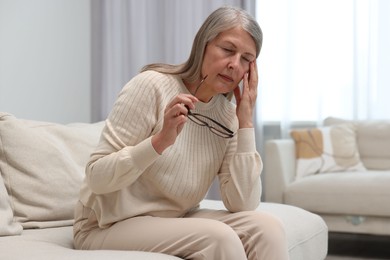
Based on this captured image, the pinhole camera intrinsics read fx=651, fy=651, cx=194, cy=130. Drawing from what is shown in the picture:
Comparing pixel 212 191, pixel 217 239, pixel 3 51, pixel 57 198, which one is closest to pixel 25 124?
pixel 57 198

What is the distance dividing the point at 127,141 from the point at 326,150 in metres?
2.57

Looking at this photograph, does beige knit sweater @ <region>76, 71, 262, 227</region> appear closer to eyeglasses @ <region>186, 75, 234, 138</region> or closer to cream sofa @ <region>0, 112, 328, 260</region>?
eyeglasses @ <region>186, 75, 234, 138</region>

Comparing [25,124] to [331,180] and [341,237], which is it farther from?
[341,237]

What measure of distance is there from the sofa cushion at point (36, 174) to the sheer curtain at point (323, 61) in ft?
8.31

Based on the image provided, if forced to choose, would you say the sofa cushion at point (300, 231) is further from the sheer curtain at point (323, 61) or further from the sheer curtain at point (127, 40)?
the sheer curtain at point (127, 40)

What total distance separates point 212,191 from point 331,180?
117 centimetres

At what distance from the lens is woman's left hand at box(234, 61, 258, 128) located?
1.92 meters

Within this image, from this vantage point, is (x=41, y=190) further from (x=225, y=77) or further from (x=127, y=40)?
(x=127, y=40)

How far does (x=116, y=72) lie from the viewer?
496 cm

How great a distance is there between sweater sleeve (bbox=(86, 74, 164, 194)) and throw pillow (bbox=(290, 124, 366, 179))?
2378mm

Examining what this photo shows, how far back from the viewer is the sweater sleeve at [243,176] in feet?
6.18

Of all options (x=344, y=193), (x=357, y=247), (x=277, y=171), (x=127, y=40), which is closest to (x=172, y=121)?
(x=344, y=193)

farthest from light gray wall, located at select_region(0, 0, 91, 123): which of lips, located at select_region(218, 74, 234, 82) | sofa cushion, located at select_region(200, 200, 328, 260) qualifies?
lips, located at select_region(218, 74, 234, 82)

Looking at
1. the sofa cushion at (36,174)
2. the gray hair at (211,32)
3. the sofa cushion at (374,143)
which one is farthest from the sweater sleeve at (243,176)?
the sofa cushion at (374,143)
